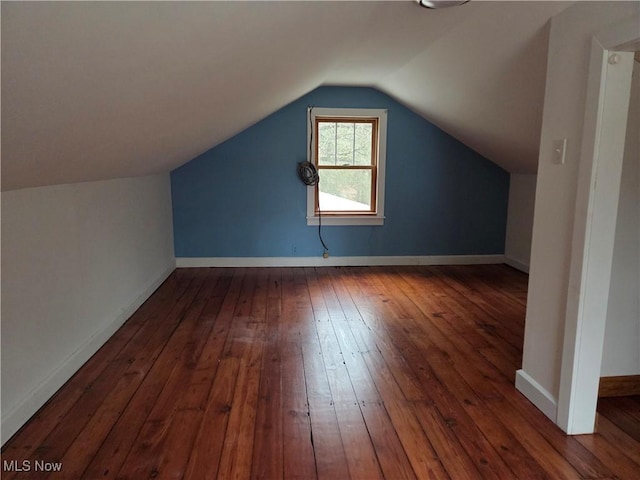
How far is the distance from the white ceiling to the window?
3.02 ft

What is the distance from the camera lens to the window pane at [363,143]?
5.01 m

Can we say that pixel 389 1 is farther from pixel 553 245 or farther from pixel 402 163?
pixel 402 163

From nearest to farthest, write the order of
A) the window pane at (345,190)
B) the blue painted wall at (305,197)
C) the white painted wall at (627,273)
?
1. the white painted wall at (627,273)
2. the blue painted wall at (305,197)
3. the window pane at (345,190)

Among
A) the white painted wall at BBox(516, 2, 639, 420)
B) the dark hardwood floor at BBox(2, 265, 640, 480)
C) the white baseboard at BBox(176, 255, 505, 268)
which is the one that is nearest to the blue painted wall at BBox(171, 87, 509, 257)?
the white baseboard at BBox(176, 255, 505, 268)

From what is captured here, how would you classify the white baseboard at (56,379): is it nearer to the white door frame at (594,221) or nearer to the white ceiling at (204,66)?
the white ceiling at (204,66)

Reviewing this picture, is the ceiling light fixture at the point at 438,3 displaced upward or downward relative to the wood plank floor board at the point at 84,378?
upward

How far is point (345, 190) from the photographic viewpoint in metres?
5.13

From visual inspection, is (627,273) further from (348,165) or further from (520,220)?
(348,165)

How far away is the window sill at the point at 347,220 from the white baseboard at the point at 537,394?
117 inches

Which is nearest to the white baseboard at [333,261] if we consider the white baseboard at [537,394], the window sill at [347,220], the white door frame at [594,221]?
the window sill at [347,220]

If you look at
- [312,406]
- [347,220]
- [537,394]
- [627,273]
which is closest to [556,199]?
[627,273]

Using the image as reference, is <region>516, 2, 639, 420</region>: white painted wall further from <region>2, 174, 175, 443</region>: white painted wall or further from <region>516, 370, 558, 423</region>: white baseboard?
<region>2, 174, 175, 443</region>: white painted wall

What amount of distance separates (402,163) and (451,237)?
116cm

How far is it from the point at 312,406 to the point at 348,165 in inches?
134
